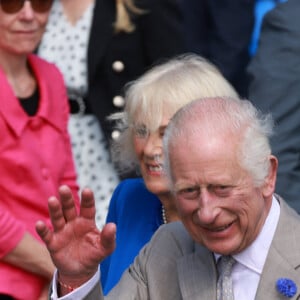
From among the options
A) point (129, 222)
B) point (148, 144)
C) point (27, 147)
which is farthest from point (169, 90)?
point (27, 147)

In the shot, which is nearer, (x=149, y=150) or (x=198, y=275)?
(x=198, y=275)

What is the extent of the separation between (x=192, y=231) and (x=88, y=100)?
1974 mm

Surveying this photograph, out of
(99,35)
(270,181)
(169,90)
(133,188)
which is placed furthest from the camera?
(99,35)

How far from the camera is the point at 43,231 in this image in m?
3.41

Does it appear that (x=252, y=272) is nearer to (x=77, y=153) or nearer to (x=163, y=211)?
(x=163, y=211)

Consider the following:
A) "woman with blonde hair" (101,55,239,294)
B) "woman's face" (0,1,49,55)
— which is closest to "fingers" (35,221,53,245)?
"woman with blonde hair" (101,55,239,294)

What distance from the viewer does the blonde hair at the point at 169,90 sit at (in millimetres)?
4379

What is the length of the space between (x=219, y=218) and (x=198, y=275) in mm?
278

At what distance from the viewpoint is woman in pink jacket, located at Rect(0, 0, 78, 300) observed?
185 inches

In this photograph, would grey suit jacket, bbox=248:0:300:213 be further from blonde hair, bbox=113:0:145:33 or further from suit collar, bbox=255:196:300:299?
blonde hair, bbox=113:0:145:33

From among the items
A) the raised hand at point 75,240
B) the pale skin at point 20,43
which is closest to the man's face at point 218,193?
the raised hand at point 75,240

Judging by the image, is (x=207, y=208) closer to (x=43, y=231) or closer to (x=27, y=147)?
(x=43, y=231)

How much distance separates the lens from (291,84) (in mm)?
4465

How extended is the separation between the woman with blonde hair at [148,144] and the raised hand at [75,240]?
88 centimetres
